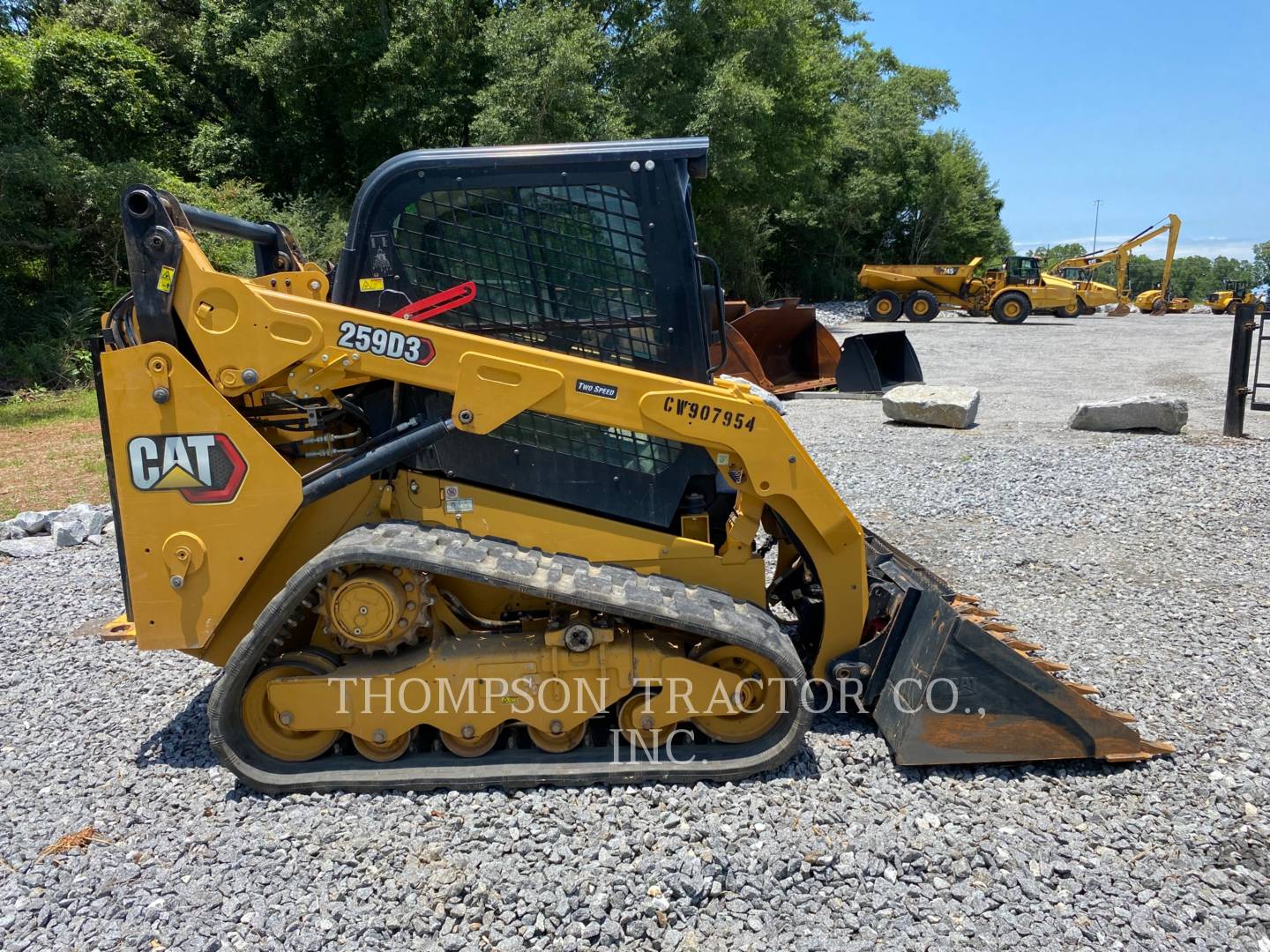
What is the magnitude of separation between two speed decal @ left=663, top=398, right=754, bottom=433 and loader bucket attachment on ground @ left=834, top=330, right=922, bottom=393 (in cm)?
1104

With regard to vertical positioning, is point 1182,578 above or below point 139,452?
below

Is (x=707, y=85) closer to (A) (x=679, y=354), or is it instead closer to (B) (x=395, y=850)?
(A) (x=679, y=354)

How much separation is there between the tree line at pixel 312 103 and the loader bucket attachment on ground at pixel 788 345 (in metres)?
7.78

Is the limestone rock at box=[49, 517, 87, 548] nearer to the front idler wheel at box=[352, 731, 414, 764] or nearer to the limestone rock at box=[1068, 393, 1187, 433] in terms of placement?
the front idler wheel at box=[352, 731, 414, 764]

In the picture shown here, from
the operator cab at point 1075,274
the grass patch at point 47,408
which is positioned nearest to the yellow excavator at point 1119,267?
the operator cab at point 1075,274

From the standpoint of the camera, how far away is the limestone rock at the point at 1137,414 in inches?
397

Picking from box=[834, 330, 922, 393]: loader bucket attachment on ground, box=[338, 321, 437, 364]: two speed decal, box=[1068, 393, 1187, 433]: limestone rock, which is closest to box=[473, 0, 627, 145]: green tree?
box=[834, 330, 922, 393]: loader bucket attachment on ground

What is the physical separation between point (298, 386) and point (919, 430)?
912 cm

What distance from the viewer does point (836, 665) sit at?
3.69m

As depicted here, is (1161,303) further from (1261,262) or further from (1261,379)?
(1261,262)

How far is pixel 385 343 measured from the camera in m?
3.25

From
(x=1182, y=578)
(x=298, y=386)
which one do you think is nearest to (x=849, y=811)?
(x=298, y=386)

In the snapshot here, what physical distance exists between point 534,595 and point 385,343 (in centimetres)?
111

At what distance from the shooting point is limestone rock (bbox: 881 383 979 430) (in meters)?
11.0
